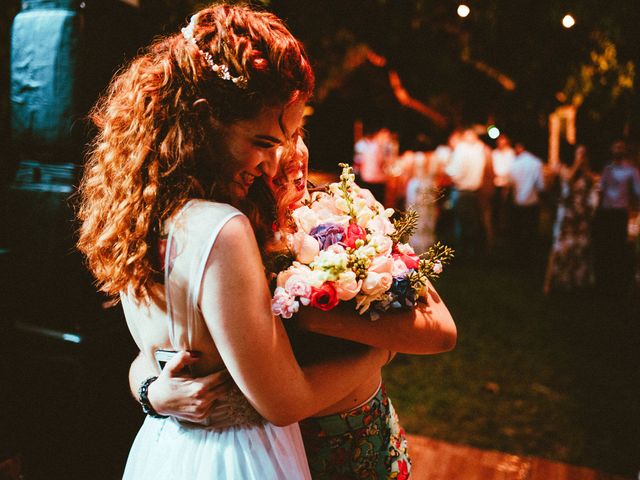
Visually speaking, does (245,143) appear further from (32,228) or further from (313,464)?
(32,228)

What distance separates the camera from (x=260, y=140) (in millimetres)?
1300

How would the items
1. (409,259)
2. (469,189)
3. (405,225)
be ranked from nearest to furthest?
(409,259) → (405,225) → (469,189)

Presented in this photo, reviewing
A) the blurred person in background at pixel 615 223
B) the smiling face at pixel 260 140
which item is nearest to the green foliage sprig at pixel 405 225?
the smiling face at pixel 260 140

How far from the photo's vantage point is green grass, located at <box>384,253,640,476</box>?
3.80 m

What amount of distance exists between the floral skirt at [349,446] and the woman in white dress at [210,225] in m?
0.19

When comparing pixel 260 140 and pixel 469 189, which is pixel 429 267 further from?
pixel 469 189

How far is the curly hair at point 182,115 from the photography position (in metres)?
1.26

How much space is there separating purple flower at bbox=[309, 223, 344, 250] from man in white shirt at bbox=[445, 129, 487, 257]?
836 centimetres

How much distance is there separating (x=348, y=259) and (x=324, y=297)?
0.43 feet

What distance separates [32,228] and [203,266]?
1289mm

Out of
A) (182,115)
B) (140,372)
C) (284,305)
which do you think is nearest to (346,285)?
(284,305)

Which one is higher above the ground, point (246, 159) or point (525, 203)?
point (246, 159)

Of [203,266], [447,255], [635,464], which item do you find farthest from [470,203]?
[203,266]

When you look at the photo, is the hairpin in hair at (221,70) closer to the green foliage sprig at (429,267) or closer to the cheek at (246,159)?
the cheek at (246,159)
